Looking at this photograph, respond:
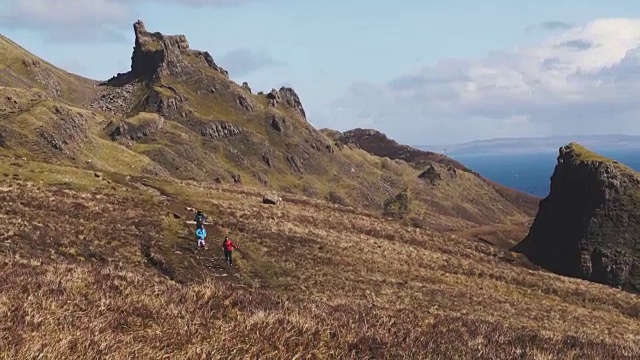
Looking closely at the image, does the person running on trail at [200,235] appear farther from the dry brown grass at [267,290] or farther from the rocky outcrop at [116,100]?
the rocky outcrop at [116,100]

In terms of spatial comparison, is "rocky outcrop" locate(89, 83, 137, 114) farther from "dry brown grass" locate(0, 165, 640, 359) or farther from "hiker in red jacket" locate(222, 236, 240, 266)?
"hiker in red jacket" locate(222, 236, 240, 266)

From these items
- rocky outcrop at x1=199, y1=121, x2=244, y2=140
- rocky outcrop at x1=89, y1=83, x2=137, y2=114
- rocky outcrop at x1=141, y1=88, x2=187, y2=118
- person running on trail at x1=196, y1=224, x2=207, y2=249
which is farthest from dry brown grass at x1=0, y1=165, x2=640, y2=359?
rocky outcrop at x1=89, y1=83, x2=137, y2=114

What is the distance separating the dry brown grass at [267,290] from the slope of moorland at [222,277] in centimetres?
7

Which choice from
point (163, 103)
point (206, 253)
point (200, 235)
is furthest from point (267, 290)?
point (163, 103)

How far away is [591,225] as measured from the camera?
71562 millimetres

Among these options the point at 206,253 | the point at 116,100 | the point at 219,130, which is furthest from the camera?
the point at 116,100

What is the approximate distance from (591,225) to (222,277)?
5407 cm

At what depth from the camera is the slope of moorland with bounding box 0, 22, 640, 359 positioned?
9109mm

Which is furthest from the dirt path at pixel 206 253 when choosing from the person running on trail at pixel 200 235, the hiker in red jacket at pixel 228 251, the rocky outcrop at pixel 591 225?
the rocky outcrop at pixel 591 225

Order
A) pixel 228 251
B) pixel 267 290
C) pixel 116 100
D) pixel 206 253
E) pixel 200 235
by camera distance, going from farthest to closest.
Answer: pixel 116 100
pixel 206 253
pixel 200 235
pixel 228 251
pixel 267 290

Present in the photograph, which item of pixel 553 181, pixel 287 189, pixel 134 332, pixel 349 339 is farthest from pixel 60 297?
pixel 287 189

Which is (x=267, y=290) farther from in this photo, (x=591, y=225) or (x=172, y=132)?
(x=172, y=132)

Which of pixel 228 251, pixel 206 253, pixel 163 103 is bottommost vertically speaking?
pixel 206 253

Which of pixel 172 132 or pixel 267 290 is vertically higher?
pixel 172 132
